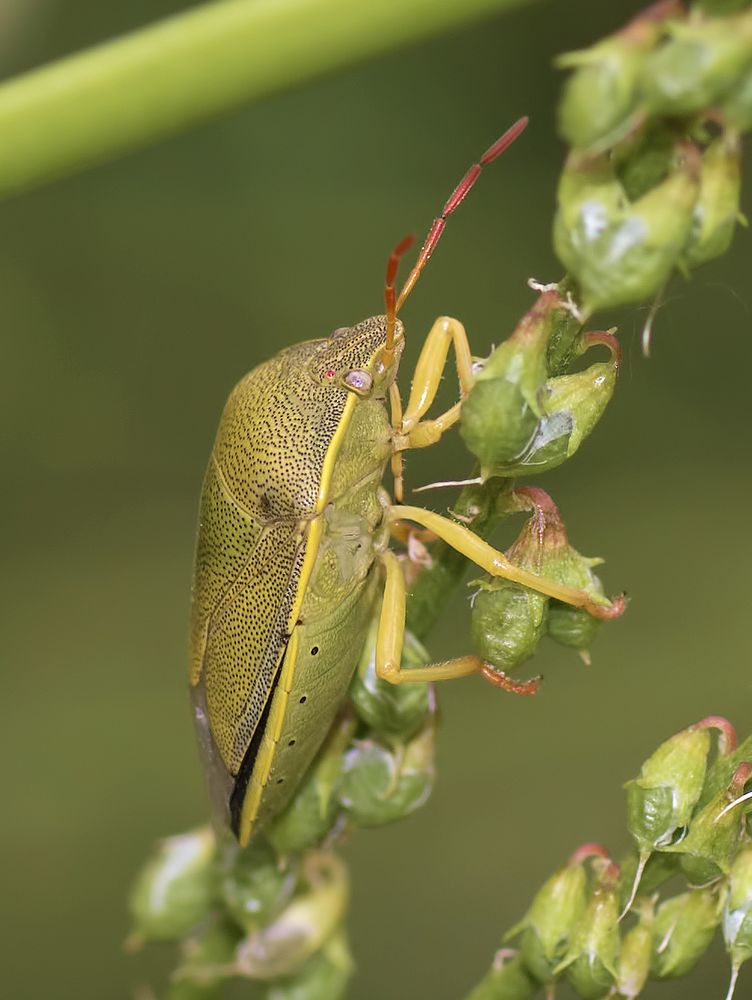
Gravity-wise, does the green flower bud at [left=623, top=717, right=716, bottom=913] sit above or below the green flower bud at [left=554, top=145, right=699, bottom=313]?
below

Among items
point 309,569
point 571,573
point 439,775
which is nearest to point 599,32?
point 439,775

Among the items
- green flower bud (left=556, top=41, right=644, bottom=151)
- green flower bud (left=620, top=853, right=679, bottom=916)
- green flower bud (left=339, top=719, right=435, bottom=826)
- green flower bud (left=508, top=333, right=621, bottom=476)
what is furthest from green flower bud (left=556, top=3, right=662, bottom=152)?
green flower bud (left=339, top=719, right=435, bottom=826)

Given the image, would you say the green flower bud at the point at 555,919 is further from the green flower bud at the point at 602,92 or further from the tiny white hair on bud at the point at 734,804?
the green flower bud at the point at 602,92

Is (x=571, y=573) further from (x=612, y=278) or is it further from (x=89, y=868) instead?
(x=89, y=868)

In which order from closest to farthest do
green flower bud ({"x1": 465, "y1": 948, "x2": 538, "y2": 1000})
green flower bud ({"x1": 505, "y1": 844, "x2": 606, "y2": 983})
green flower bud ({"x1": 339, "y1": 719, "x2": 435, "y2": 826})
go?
green flower bud ({"x1": 505, "y1": 844, "x2": 606, "y2": 983}) → green flower bud ({"x1": 465, "y1": 948, "x2": 538, "y2": 1000}) → green flower bud ({"x1": 339, "y1": 719, "x2": 435, "y2": 826})

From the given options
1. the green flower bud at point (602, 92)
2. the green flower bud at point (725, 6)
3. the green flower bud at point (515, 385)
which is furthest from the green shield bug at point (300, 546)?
the green flower bud at point (725, 6)

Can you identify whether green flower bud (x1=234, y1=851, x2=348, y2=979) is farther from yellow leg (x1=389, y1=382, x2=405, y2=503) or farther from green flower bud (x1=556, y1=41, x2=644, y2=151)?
green flower bud (x1=556, y1=41, x2=644, y2=151)

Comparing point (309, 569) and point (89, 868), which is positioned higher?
point (309, 569)
